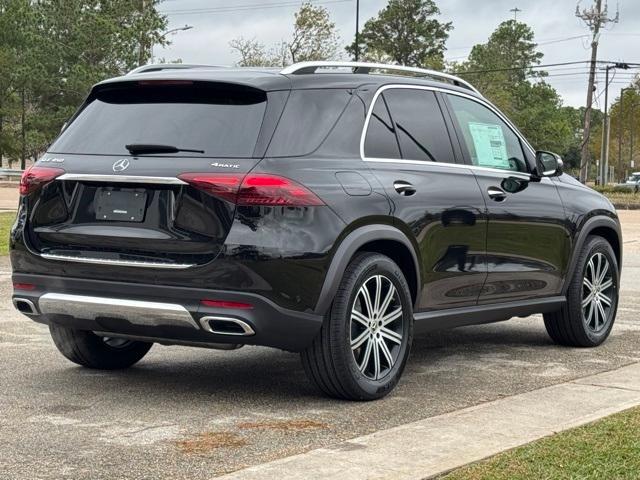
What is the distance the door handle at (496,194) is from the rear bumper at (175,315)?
6.22 feet

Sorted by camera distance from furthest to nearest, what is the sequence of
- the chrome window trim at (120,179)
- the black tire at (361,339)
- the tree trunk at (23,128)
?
the tree trunk at (23,128), the black tire at (361,339), the chrome window trim at (120,179)

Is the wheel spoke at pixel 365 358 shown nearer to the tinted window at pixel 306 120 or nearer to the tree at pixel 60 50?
the tinted window at pixel 306 120

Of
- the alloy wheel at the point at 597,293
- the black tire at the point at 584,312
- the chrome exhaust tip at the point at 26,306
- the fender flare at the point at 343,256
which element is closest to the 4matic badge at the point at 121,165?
the chrome exhaust tip at the point at 26,306

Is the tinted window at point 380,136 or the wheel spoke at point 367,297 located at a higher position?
the tinted window at point 380,136

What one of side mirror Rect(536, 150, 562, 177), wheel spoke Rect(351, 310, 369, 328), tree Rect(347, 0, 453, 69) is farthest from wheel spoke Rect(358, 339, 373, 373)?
tree Rect(347, 0, 453, 69)

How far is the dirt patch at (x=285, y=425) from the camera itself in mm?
5590

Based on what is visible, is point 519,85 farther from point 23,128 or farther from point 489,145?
point 489,145

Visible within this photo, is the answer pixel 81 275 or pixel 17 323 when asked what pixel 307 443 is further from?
pixel 17 323

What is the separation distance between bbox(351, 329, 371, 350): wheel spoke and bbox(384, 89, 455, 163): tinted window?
1107 mm

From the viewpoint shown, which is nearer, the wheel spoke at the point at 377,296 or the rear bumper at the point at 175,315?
the rear bumper at the point at 175,315

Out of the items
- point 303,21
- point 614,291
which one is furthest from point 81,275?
point 303,21

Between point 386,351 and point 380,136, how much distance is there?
1.20 m

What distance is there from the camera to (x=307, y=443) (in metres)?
5.27

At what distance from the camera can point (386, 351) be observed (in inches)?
252
